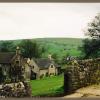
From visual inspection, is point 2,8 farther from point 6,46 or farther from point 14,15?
point 6,46

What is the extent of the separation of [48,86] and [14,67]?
353 mm

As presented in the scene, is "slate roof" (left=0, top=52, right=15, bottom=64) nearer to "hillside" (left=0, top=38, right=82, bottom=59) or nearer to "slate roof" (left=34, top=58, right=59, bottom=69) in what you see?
"hillside" (left=0, top=38, right=82, bottom=59)

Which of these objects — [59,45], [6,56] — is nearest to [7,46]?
[6,56]

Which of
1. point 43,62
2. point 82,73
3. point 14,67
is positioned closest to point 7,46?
point 14,67

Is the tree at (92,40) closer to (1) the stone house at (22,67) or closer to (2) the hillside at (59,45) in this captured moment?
(2) the hillside at (59,45)

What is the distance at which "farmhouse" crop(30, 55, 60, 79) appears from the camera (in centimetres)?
273

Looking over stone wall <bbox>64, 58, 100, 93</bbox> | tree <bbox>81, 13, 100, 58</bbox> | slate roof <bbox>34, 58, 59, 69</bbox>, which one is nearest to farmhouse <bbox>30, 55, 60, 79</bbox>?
slate roof <bbox>34, 58, 59, 69</bbox>

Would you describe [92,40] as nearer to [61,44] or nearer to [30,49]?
[61,44]

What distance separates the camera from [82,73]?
9.16ft

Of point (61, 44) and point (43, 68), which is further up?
point (61, 44)

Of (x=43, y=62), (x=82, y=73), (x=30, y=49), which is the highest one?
(x=30, y=49)

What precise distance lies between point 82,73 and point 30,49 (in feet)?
1.74

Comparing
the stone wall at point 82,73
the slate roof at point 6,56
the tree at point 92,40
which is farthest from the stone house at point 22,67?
the tree at point 92,40

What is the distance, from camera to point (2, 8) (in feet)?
9.02
